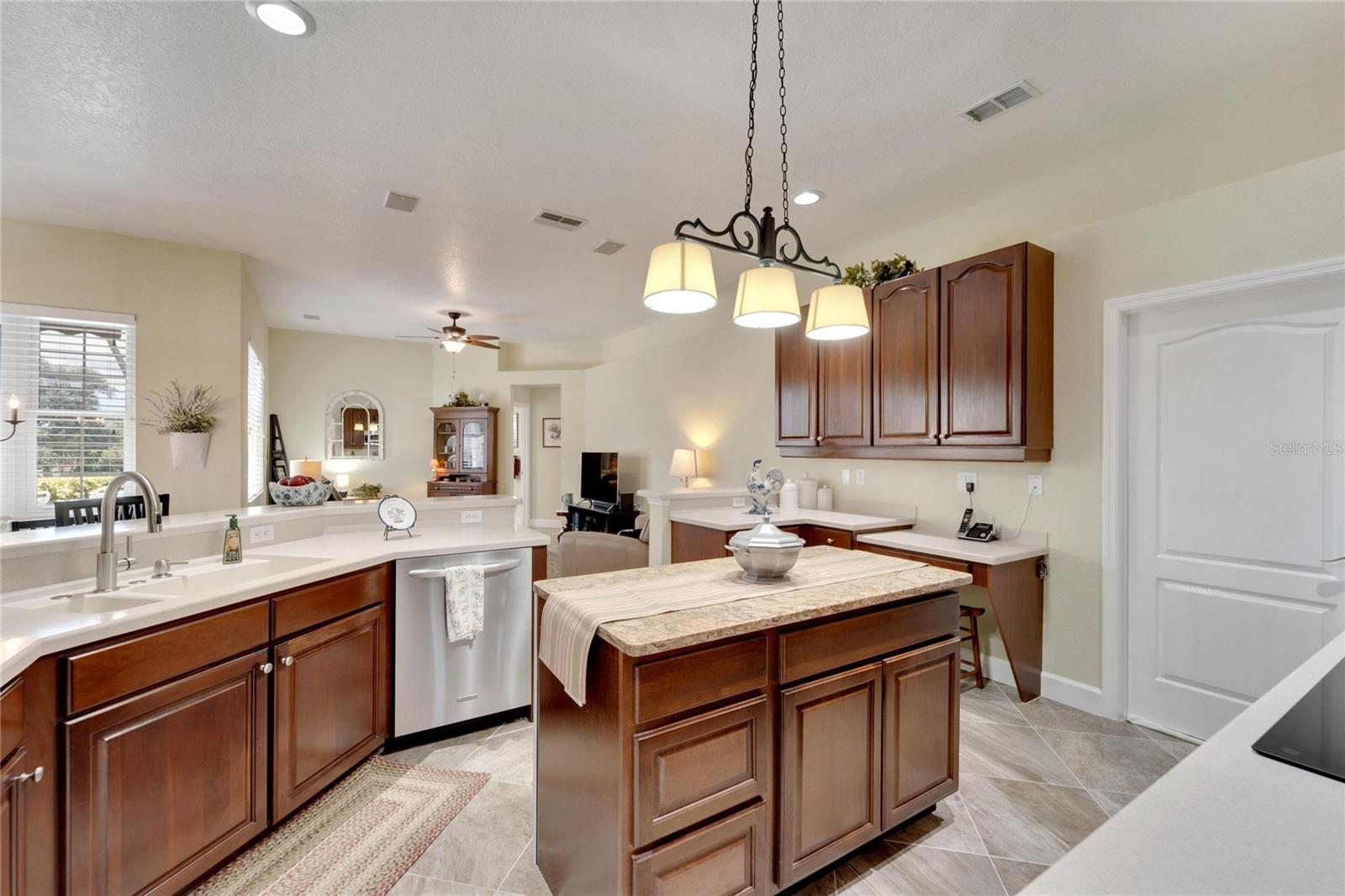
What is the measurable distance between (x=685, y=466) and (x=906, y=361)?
9.23 feet

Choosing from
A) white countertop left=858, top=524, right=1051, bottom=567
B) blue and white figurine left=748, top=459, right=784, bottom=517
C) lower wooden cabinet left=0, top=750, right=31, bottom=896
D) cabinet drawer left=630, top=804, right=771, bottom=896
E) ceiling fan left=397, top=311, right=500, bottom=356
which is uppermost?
ceiling fan left=397, top=311, right=500, bottom=356

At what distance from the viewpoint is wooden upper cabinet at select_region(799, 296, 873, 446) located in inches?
151

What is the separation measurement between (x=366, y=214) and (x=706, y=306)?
3.05 metres

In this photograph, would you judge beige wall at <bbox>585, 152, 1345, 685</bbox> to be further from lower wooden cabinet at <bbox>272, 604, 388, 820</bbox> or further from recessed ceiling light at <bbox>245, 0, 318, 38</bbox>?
recessed ceiling light at <bbox>245, 0, 318, 38</bbox>

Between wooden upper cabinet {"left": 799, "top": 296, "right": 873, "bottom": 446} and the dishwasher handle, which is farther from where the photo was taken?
wooden upper cabinet {"left": 799, "top": 296, "right": 873, "bottom": 446}

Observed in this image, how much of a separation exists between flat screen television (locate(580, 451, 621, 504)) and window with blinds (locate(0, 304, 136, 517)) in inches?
179

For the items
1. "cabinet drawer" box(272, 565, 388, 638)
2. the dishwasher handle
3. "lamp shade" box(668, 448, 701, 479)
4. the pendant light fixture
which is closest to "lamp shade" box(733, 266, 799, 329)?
the pendant light fixture

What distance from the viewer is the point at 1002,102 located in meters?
2.57

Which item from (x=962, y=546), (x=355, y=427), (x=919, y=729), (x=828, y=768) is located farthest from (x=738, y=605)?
(x=355, y=427)

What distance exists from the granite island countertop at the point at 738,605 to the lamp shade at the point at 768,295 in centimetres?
86

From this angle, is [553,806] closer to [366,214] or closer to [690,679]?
[690,679]

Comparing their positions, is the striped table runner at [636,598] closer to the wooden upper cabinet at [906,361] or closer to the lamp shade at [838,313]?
the lamp shade at [838,313]

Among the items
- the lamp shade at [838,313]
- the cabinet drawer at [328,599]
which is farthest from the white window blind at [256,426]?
the lamp shade at [838,313]

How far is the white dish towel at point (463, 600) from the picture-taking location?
2639 mm
